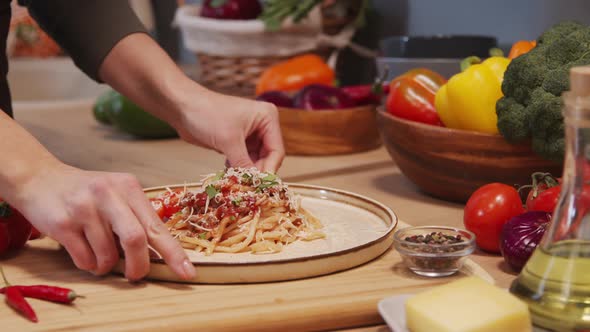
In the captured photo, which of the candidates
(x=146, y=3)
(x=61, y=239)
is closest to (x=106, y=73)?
(x=61, y=239)

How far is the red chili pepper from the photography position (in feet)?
3.86

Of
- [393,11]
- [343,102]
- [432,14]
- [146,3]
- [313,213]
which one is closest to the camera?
[313,213]

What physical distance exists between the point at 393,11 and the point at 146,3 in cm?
217

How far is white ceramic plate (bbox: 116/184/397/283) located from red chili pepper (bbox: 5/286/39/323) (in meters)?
0.17

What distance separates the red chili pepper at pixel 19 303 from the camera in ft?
3.86

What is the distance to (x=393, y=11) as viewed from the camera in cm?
315

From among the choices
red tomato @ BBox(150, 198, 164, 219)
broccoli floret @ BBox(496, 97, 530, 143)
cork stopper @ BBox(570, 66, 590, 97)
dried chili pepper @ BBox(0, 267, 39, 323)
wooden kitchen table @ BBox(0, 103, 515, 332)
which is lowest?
wooden kitchen table @ BBox(0, 103, 515, 332)

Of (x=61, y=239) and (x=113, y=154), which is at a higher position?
(x=61, y=239)

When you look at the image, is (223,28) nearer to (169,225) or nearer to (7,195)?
(169,225)

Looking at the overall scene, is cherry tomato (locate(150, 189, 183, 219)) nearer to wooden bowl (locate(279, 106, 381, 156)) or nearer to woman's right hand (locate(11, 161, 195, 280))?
woman's right hand (locate(11, 161, 195, 280))

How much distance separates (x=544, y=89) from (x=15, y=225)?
1.02m

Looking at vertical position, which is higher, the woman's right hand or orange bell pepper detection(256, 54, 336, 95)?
the woman's right hand

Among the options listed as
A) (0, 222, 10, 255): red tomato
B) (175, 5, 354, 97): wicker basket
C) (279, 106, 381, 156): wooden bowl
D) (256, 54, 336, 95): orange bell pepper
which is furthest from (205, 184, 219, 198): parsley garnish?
(175, 5, 354, 97): wicker basket

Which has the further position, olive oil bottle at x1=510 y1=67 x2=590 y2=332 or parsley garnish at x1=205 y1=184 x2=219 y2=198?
parsley garnish at x1=205 y1=184 x2=219 y2=198
